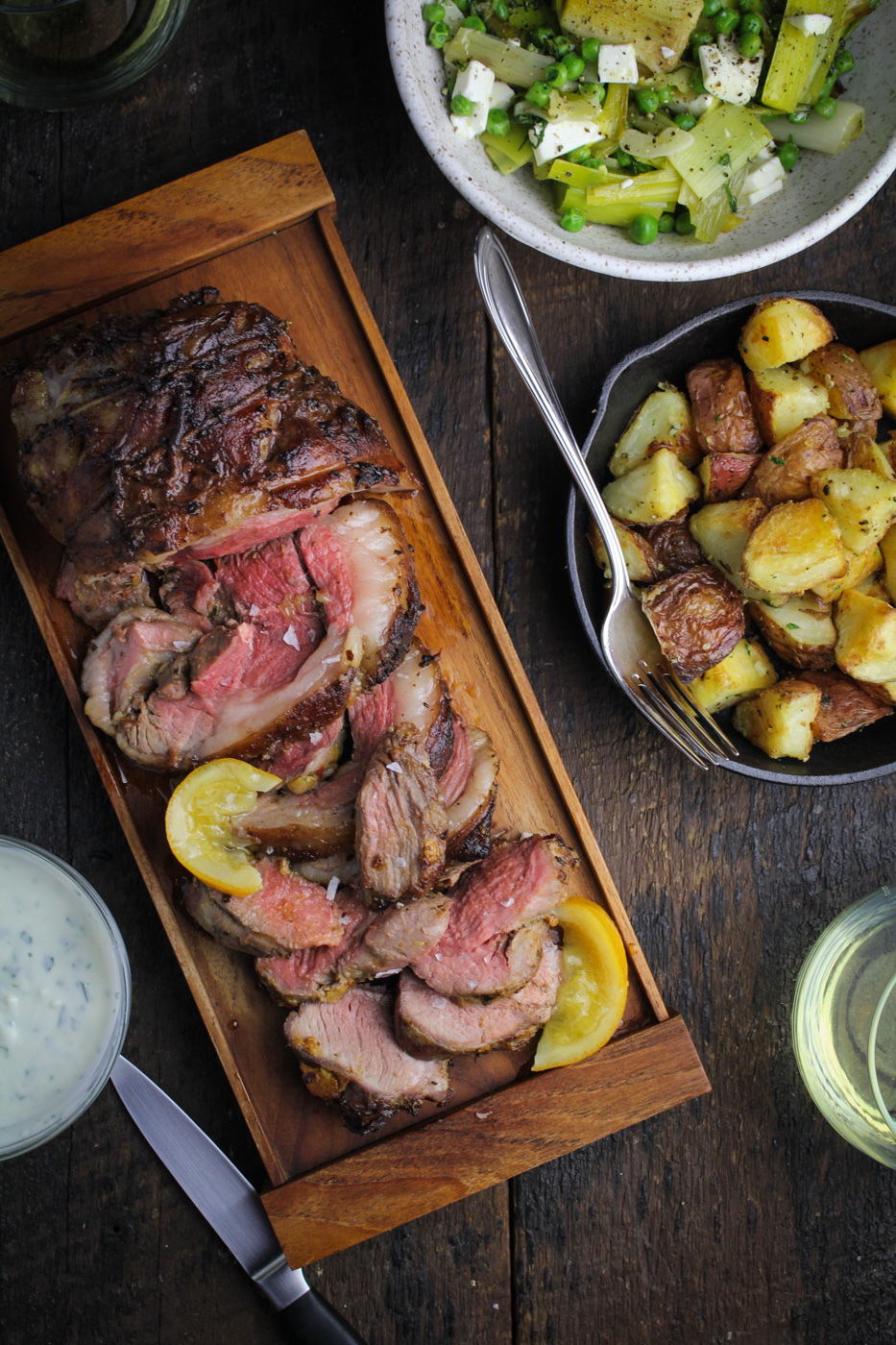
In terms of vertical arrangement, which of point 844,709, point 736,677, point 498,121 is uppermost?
point 498,121

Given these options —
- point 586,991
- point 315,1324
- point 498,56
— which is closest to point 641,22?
point 498,56

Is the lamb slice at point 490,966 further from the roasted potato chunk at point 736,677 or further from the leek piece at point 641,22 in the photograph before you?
the leek piece at point 641,22

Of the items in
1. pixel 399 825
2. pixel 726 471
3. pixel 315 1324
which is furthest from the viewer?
pixel 315 1324

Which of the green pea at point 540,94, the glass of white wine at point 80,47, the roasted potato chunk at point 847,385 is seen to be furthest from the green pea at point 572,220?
the glass of white wine at point 80,47

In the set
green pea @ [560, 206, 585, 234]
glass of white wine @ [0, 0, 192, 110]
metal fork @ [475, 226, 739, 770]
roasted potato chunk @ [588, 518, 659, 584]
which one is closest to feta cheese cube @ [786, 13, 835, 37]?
green pea @ [560, 206, 585, 234]

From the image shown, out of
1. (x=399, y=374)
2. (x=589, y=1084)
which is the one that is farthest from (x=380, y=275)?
(x=589, y=1084)

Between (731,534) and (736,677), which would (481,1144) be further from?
(731,534)
